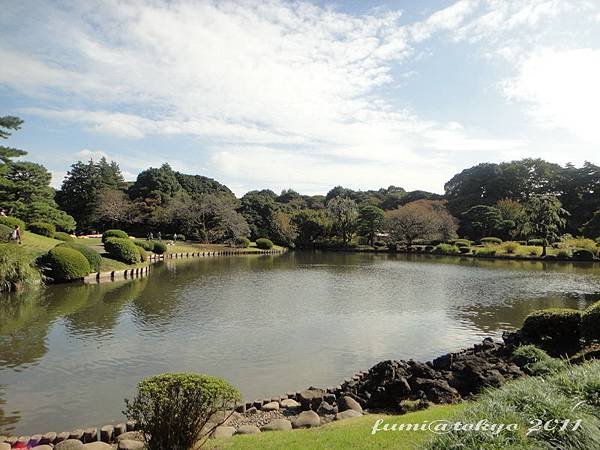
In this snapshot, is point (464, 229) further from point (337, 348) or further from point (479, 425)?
point (479, 425)

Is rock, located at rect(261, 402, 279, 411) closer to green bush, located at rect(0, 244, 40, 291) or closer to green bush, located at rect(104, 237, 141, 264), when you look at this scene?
green bush, located at rect(0, 244, 40, 291)

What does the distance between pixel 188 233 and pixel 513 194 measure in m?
47.9

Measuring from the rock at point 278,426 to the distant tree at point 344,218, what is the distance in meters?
49.1

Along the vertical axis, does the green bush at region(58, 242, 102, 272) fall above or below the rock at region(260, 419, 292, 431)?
above

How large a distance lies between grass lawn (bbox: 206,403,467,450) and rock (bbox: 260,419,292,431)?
1.25 feet

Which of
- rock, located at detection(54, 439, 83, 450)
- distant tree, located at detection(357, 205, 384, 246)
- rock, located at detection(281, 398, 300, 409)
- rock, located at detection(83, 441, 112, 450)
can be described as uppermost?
distant tree, located at detection(357, 205, 384, 246)

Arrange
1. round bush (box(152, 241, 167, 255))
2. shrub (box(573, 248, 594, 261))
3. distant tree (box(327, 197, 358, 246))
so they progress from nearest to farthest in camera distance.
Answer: round bush (box(152, 241, 167, 255)) < shrub (box(573, 248, 594, 261)) < distant tree (box(327, 197, 358, 246))

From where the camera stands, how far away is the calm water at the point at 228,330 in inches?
341

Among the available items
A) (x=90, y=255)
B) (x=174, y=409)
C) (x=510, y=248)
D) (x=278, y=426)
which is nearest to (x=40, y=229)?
(x=90, y=255)

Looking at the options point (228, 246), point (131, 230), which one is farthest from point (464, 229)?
point (131, 230)

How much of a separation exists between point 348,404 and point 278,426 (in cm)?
148

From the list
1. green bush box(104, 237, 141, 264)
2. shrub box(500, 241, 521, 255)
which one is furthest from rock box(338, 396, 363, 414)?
shrub box(500, 241, 521, 255)

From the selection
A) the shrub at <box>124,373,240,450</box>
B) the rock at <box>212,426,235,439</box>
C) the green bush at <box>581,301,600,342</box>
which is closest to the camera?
the shrub at <box>124,373,240,450</box>

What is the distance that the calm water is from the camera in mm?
8664
